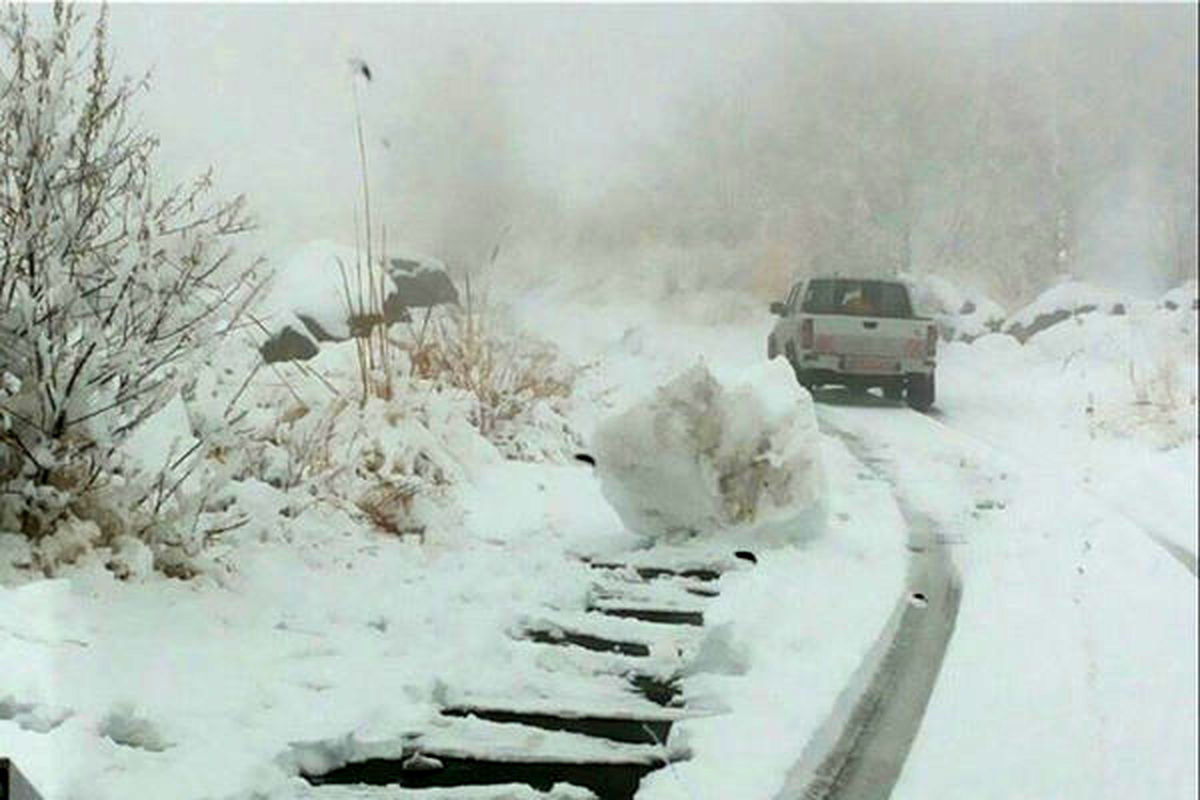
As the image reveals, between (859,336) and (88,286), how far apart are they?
1378 millimetres

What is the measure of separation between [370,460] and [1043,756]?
1370mm

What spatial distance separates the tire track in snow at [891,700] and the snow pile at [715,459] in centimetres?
35

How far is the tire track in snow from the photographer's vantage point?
5.03 ft

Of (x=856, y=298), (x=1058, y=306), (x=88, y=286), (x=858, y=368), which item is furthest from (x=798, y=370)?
(x=88, y=286)

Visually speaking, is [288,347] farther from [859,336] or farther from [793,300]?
[859,336]

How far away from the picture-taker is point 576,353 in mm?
2166

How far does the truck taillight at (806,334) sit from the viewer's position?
2.32 metres

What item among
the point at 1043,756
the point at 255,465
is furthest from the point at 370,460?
the point at 1043,756

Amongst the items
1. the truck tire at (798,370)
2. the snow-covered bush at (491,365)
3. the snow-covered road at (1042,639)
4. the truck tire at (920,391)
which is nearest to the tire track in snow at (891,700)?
the snow-covered road at (1042,639)

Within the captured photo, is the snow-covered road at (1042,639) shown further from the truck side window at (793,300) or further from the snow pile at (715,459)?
the truck side window at (793,300)

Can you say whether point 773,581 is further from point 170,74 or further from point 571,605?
point 170,74

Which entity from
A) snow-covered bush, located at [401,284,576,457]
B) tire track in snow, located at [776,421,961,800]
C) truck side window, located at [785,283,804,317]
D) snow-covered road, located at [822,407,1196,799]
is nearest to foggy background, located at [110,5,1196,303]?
truck side window, located at [785,283,804,317]

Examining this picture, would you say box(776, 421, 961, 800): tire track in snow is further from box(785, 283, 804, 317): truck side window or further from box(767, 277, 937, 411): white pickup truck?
box(785, 283, 804, 317): truck side window

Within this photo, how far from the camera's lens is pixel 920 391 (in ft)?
8.32
